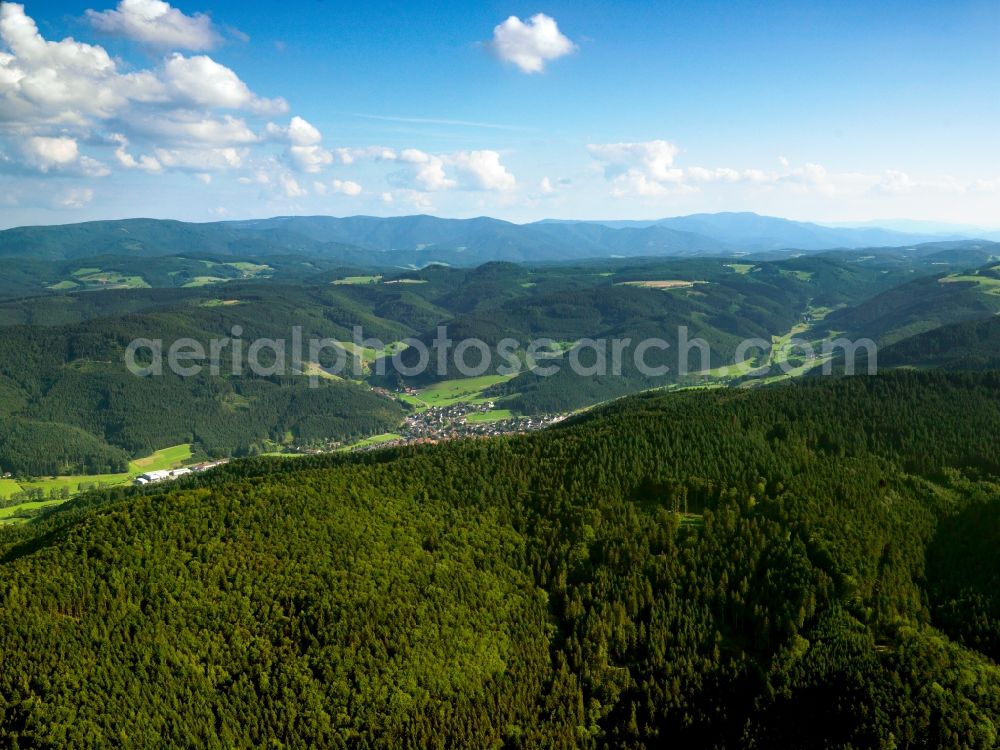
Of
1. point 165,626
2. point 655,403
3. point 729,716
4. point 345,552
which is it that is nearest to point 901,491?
point 729,716

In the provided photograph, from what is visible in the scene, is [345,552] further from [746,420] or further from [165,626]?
[746,420]

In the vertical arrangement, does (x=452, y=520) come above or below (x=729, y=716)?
above

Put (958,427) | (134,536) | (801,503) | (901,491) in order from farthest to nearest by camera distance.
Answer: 1. (958,427)
2. (901,491)
3. (801,503)
4. (134,536)

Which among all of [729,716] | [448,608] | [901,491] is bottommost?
[729,716]

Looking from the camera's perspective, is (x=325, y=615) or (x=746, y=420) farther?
(x=746, y=420)

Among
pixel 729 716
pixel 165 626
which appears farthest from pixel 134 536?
pixel 729 716

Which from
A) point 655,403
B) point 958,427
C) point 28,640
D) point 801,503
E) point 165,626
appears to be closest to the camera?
point 28,640

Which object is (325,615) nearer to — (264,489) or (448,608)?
(448,608)
